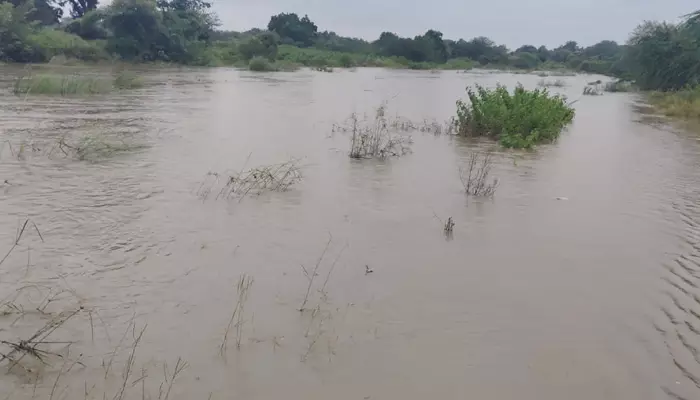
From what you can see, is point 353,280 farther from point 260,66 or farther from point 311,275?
point 260,66

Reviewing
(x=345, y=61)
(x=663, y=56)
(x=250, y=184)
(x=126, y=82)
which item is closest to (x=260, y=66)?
(x=345, y=61)

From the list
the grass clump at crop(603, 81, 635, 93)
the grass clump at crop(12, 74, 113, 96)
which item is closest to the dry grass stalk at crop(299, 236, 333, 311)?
the grass clump at crop(12, 74, 113, 96)

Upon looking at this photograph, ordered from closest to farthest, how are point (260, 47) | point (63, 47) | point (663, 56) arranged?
point (663, 56), point (63, 47), point (260, 47)

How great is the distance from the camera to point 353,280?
523cm

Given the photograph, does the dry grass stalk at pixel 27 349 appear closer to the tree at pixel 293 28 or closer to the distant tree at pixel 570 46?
the tree at pixel 293 28

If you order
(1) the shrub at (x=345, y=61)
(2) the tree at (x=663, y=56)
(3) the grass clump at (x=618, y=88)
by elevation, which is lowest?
(1) the shrub at (x=345, y=61)

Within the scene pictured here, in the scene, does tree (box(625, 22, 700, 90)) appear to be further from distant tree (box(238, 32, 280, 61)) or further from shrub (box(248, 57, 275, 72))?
distant tree (box(238, 32, 280, 61))

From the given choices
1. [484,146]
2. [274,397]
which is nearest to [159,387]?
[274,397]

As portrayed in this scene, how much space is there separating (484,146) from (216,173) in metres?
6.00

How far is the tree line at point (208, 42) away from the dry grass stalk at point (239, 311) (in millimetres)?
25451

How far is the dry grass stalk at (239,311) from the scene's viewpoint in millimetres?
4066

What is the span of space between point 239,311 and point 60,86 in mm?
16116

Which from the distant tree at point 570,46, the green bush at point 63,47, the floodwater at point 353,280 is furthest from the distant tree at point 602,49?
the floodwater at point 353,280

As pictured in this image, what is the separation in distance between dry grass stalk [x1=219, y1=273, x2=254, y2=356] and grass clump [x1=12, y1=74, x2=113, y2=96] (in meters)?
15.0
